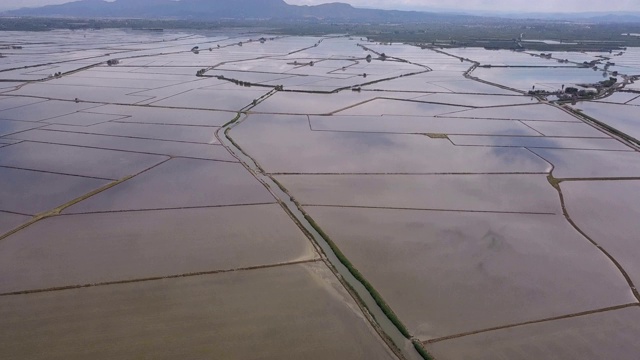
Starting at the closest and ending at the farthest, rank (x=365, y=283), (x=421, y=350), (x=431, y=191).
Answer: (x=421, y=350), (x=365, y=283), (x=431, y=191)

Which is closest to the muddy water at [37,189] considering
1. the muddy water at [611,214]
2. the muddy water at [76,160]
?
the muddy water at [76,160]

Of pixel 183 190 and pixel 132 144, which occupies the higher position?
pixel 132 144

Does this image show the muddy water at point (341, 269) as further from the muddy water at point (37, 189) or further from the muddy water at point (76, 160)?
the muddy water at point (37, 189)

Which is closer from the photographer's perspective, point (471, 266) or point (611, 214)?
point (471, 266)

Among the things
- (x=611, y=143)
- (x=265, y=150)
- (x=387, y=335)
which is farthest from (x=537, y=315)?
(x=611, y=143)

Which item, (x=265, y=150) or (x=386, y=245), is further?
(x=265, y=150)

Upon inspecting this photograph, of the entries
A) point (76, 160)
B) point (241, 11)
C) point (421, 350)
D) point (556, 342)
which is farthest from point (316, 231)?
point (241, 11)

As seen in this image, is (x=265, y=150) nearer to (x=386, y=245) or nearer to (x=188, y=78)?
(x=386, y=245)

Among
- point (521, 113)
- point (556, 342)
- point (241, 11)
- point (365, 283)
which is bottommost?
point (556, 342)

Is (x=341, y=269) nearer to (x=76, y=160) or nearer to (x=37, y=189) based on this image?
(x=37, y=189)
